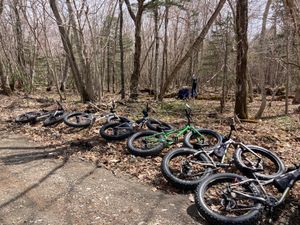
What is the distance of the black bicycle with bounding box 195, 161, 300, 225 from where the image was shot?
3.50 meters

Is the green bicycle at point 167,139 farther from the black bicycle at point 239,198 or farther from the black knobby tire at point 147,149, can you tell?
the black bicycle at point 239,198

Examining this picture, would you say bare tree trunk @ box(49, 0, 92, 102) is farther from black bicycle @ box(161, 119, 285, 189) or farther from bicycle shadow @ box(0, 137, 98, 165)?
black bicycle @ box(161, 119, 285, 189)

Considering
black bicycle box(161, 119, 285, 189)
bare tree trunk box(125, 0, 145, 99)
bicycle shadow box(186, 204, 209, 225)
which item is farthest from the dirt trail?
bare tree trunk box(125, 0, 145, 99)

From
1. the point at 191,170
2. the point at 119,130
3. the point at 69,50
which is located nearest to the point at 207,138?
the point at 191,170

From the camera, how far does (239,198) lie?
3734 millimetres

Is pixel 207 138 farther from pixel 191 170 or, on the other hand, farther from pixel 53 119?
pixel 53 119

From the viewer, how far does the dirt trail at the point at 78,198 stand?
379 centimetres

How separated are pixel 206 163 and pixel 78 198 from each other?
2.21 m

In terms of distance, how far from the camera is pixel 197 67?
104 ft

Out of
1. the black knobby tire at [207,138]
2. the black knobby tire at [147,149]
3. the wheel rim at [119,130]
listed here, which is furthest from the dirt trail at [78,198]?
the black knobby tire at [207,138]

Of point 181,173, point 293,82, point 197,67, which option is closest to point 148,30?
point 197,67

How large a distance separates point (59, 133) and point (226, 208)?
19.2 ft

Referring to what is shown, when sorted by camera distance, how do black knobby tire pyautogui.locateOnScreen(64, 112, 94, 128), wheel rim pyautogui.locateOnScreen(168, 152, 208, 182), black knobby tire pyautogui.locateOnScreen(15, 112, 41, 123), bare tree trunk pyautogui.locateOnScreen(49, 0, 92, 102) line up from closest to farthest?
wheel rim pyautogui.locateOnScreen(168, 152, 208, 182), black knobby tire pyautogui.locateOnScreen(64, 112, 94, 128), black knobby tire pyautogui.locateOnScreen(15, 112, 41, 123), bare tree trunk pyautogui.locateOnScreen(49, 0, 92, 102)

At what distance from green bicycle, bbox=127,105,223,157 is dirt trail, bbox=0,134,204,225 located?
931 mm
